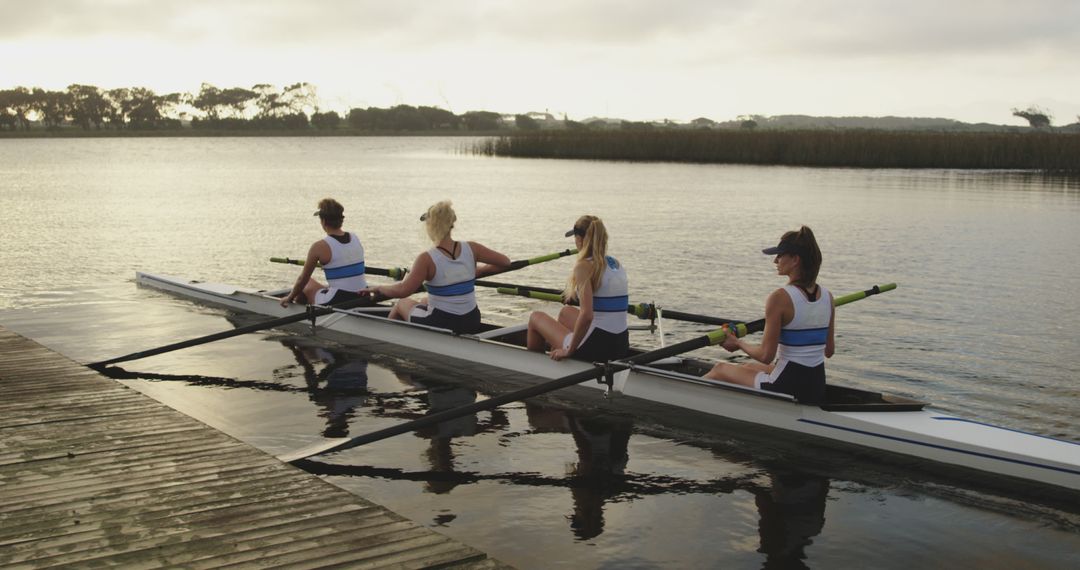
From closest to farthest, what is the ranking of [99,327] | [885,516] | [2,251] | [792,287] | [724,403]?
[885,516]
[792,287]
[724,403]
[99,327]
[2,251]

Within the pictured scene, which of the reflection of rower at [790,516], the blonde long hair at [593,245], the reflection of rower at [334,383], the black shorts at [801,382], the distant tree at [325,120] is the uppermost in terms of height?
the distant tree at [325,120]

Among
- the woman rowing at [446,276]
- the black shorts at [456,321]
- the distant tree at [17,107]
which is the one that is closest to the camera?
the woman rowing at [446,276]

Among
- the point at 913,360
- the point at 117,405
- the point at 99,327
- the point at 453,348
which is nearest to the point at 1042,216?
the point at 913,360

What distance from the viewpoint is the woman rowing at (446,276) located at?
10.1 metres

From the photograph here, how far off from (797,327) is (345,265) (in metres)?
6.22

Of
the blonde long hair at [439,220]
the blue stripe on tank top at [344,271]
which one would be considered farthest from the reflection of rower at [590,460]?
the blue stripe on tank top at [344,271]

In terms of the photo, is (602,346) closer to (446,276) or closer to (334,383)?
(446,276)

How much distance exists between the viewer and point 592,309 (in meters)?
8.89

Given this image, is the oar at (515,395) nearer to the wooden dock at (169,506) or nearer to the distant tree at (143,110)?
the wooden dock at (169,506)

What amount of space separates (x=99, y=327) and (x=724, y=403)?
31.0 feet

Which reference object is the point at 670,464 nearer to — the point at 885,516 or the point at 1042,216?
the point at 885,516

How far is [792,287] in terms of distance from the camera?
24.6ft

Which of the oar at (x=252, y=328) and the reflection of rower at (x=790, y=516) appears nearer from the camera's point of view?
the reflection of rower at (x=790, y=516)

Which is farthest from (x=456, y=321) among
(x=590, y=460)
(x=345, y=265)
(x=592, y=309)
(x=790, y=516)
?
(x=790, y=516)
